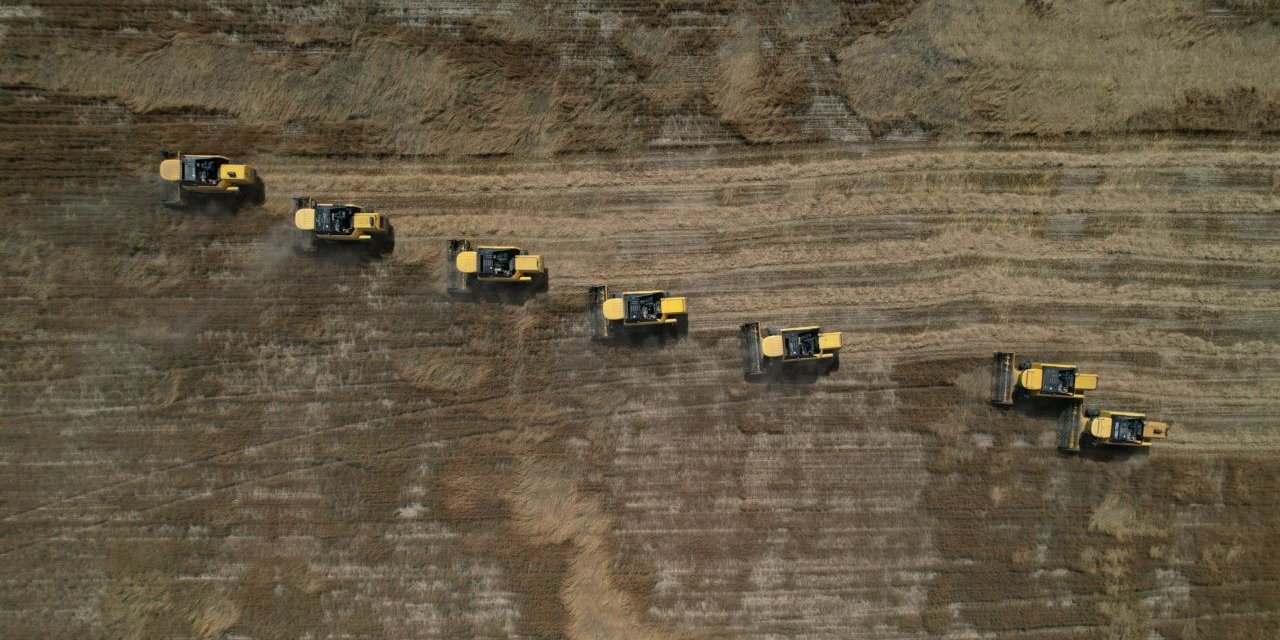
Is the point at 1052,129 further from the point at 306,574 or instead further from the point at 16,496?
the point at 16,496

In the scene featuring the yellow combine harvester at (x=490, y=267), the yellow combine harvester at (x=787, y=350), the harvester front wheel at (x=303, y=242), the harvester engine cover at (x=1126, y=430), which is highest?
the harvester front wheel at (x=303, y=242)

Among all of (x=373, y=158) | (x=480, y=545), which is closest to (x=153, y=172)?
(x=373, y=158)

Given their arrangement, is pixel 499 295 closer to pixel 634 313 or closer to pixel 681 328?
pixel 634 313

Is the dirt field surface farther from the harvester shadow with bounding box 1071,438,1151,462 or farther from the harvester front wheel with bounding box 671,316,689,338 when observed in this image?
the harvester front wheel with bounding box 671,316,689,338

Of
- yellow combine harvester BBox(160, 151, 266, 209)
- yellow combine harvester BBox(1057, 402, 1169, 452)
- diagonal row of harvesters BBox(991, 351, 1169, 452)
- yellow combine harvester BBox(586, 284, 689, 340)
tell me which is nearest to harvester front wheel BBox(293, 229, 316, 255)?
yellow combine harvester BBox(160, 151, 266, 209)

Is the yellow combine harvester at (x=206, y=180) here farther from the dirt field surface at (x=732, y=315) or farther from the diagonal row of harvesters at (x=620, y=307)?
the dirt field surface at (x=732, y=315)

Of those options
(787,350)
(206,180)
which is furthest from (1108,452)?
(206,180)

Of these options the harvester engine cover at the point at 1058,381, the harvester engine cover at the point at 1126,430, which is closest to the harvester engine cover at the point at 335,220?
the harvester engine cover at the point at 1058,381
